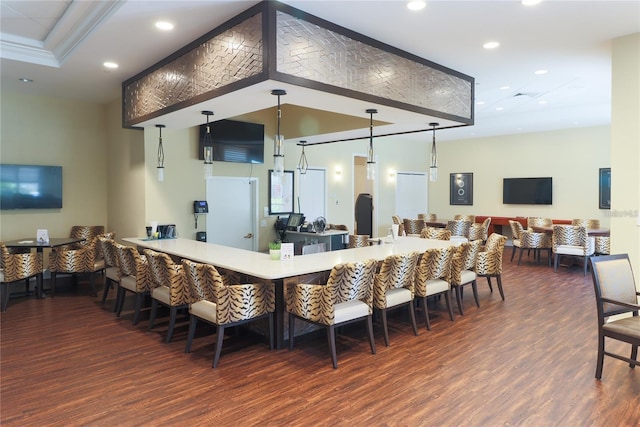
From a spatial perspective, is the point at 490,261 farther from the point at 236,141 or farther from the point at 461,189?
the point at 461,189

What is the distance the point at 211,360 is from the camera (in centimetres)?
372

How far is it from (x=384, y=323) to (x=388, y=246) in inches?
65.6

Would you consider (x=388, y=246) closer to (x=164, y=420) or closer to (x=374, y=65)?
(x=374, y=65)

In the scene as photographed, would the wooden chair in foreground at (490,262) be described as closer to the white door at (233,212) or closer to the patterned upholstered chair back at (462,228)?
the white door at (233,212)

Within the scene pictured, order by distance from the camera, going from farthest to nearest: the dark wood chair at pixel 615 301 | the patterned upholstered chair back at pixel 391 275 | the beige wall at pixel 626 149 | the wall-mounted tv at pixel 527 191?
1. the wall-mounted tv at pixel 527 191
2. the beige wall at pixel 626 149
3. the patterned upholstered chair back at pixel 391 275
4. the dark wood chair at pixel 615 301

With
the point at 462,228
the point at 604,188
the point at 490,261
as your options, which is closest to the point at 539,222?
the point at 604,188

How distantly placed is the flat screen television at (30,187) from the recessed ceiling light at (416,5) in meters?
6.38

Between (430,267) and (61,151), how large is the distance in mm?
6488

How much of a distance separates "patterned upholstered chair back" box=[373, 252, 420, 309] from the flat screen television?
5936 millimetres

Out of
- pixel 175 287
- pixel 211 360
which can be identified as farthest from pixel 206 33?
pixel 211 360

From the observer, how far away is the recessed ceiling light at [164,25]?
3.85m

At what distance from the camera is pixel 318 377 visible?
338 cm

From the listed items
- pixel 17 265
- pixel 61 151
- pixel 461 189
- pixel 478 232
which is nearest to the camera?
pixel 17 265

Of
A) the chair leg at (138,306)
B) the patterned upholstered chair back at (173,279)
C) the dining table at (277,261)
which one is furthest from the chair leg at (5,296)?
the patterned upholstered chair back at (173,279)
